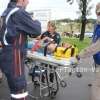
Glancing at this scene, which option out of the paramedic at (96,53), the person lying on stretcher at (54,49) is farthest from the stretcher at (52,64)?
the paramedic at (96,53)

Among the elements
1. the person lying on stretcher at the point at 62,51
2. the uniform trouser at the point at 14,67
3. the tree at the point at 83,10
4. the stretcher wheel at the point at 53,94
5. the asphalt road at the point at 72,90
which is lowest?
the tree at the point at 83,10

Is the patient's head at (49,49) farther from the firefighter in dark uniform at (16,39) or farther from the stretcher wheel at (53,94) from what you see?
the firefighter in dark uniform at (16,39)

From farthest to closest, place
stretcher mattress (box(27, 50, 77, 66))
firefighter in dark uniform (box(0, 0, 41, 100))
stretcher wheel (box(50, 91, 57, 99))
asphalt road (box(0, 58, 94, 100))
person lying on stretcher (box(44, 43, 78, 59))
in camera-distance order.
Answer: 1. asphalt road (box(0, 58, 94, 100))
2. stretcher wheel (box(50, 91, 57, 99))
3. person lying on stretcher (box(44, 43, 78, 59))
4. stretcher mattress (box(27, 50, 77, 66))
5. firefighter in dark uniform (box(0, 0, 41, 100))

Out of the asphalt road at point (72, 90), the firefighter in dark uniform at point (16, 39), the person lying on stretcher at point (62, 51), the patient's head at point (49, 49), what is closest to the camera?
the firefighter in dark uniform at point (16, 39)

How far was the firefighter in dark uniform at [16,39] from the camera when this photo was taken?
17.4 feet

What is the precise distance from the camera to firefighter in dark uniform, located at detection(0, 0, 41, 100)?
17.4 feet

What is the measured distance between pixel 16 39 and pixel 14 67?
1.18 ft

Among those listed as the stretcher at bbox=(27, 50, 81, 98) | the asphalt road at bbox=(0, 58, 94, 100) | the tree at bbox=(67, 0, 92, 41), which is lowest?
the tree at bbox=(67, 0, 92, 41)

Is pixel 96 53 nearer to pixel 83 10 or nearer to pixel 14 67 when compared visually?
pixel 14 67

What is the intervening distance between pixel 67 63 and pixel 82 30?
1343 inches

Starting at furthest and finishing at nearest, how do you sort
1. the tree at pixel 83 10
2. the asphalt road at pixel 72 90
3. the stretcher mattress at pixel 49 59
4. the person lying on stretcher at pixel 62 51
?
the tree at pixel 83 10 < the asphalt road at pixel 72 90 < the person lying on stretcher at pixel 62 51 < the stretcher mattress at pixel 49 59

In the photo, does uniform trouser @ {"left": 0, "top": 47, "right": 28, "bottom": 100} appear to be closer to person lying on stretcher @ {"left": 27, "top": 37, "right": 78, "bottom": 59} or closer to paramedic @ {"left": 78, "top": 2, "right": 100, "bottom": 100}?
paramedic @ {"left": 78, "top": 2, "right": 100, "bottom": 100}

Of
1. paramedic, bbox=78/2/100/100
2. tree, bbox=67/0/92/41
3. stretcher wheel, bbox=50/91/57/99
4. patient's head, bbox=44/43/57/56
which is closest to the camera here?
paramedic, bbox=78/2/100/100

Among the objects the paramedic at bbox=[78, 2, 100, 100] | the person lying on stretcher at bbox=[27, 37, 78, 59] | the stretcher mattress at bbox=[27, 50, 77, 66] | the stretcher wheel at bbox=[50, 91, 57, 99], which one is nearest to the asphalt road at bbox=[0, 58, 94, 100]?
the stretcher wheel at bbox=[50, 91, 57, 99]
